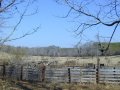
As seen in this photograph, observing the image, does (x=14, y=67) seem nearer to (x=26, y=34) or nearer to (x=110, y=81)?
(x=110, y=81)

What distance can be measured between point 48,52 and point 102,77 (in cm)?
9498

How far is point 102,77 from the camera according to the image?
3112 centimetres

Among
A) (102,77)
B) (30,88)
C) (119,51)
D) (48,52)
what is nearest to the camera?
(30,88)

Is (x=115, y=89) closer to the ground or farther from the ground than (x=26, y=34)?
closer to the ground

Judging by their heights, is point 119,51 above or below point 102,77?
above

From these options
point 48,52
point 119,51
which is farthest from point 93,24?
point 48,52

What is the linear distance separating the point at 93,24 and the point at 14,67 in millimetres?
23730

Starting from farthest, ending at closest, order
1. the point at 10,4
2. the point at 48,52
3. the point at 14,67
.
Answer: the point at 48,52 < the point at 14,67 < the point at 10,4

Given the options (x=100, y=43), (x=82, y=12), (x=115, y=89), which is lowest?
(x=115, y=89)

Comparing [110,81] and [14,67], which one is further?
[14,67]

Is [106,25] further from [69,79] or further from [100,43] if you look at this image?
[69,79]

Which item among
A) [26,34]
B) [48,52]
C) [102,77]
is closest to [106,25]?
[26,34]

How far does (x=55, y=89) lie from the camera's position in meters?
26.5

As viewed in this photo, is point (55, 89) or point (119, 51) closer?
point (55, 89)
